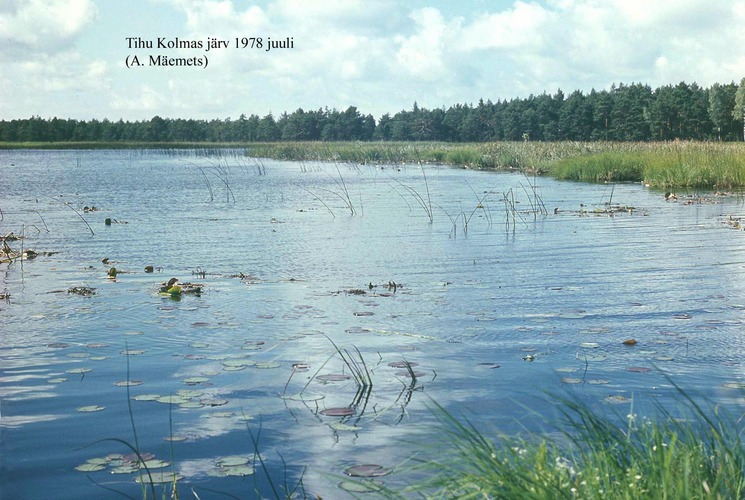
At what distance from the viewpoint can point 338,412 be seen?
6.35m

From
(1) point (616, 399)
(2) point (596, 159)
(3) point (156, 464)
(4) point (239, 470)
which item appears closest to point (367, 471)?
(4) point (239, 470)

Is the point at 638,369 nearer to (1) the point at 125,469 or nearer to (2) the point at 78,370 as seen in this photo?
(1) the point at 125,469

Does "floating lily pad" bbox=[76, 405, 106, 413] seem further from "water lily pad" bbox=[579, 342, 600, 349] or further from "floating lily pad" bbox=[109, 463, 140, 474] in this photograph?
"water lily pad" bbox=[579, 342, 600, 349]

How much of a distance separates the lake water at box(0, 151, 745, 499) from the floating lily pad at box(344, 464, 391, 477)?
0.09 m

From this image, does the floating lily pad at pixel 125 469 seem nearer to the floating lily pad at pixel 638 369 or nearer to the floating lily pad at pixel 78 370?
the floating lily pad at pixel 78 370

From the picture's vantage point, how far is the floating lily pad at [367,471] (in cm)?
510

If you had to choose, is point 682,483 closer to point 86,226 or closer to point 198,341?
point 198,341

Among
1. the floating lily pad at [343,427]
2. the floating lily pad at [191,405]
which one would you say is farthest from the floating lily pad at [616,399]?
the floating lily pad at [191,405]

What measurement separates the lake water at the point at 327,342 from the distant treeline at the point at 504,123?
84.9 m

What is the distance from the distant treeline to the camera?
341 feet

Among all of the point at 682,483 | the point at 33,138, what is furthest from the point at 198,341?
the point at 33,138

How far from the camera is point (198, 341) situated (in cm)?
863

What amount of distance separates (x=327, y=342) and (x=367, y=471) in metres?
3.44

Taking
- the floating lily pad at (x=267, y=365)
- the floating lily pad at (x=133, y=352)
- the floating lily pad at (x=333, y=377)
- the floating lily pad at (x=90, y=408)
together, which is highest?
the floating lily pad at (x=267, y=365)
